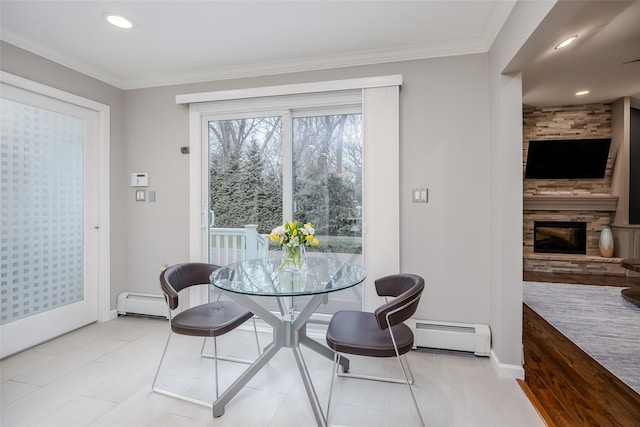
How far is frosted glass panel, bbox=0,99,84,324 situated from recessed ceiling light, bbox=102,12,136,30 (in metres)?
1.11

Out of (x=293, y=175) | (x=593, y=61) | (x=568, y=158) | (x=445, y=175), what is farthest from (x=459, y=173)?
(x=568, y=158)

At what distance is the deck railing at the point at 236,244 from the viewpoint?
327cm

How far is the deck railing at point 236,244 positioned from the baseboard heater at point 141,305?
2.23 ft

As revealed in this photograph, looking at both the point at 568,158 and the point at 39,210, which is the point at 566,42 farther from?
the point at 39,210

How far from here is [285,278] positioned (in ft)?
6.84

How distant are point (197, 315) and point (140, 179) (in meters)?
1.94

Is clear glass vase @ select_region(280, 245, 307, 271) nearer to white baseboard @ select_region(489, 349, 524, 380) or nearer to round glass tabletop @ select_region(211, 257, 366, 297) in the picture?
round glass tabletop @ select_region(211, 257, 366, 297)

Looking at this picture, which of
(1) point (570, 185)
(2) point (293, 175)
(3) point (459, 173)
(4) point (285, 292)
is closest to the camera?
(4) point (285, 292)

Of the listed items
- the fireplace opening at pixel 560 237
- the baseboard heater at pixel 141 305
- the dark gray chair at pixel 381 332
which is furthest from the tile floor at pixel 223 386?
the fireplace opening at pixel 560 237

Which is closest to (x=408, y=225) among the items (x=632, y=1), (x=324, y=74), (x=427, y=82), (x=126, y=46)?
(x=427, y=82)

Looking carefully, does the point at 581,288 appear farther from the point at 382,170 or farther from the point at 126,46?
the point at 126,46

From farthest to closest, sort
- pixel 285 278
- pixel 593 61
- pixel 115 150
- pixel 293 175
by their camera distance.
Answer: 1. pixel 593 61
2. pixel 115 150
3. pixel 293 175
4. pixel 285 278

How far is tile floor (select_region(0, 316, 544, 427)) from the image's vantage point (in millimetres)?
1828

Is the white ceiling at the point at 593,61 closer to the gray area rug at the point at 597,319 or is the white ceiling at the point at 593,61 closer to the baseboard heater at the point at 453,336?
the baseboard heater at the point at 453,336
